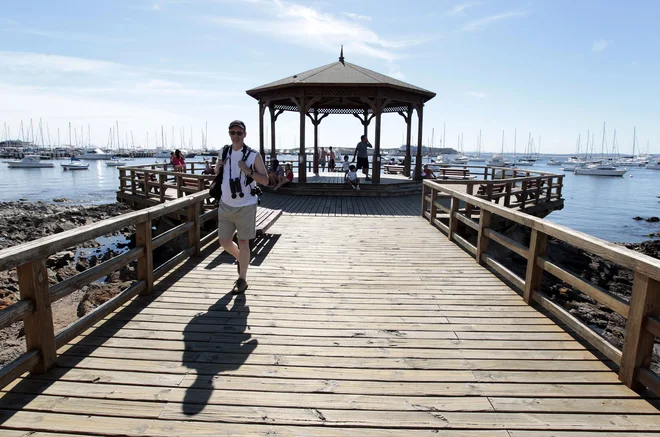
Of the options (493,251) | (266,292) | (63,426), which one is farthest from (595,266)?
(63,426)

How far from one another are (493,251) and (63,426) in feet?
31.3

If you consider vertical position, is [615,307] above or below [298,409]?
above

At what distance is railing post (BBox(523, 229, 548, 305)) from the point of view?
13.6ft

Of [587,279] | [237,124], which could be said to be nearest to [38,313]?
[237,124]

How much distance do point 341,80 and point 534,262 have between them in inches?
424

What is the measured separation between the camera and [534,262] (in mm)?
4215

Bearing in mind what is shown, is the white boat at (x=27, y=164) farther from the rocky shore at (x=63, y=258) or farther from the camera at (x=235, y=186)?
the camera at (x=235, y=186)

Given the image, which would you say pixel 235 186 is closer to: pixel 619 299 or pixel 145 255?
pixel 145 255

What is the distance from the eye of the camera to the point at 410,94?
14961mm

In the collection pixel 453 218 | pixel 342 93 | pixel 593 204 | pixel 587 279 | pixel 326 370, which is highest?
pixel 342 93

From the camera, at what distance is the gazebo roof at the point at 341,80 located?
13.4 metres

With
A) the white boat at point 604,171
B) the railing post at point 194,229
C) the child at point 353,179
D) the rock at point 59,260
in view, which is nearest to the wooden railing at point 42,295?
the railing post at point 194,229

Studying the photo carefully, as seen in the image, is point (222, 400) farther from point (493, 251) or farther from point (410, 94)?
point (410, 94)

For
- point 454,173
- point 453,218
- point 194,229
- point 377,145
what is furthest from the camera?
point 454,173
